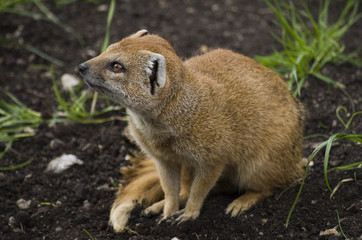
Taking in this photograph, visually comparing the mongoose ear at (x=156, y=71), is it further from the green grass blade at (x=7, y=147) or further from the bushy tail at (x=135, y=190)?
the green grass blade at (x=7, y=147)

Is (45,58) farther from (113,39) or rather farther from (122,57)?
(122,57)

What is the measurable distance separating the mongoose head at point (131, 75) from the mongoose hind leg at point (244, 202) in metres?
1.00

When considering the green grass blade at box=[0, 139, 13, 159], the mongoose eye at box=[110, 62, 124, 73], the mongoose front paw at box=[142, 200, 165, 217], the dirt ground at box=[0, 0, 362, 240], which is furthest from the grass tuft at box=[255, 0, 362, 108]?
the green grass blade at box=[0, 139, 13, 159]

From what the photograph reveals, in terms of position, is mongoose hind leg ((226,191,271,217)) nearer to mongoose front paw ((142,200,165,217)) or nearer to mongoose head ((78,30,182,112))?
mongoose front paw ((142,200,165,217))

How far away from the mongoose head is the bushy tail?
801 mm

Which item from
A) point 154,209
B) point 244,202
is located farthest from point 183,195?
point 244,202

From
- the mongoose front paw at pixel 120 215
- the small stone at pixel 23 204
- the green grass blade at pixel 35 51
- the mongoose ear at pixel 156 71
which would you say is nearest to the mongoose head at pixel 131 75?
the mongoose ear at pixel 156 71

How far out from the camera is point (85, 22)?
552 cm

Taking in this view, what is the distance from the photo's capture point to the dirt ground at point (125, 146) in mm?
3070

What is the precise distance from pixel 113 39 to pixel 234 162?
8.01 feet

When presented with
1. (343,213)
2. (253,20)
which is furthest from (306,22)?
(343,213)

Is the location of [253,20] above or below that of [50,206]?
above

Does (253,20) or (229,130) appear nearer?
(229,130)

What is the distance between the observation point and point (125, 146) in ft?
13.1
